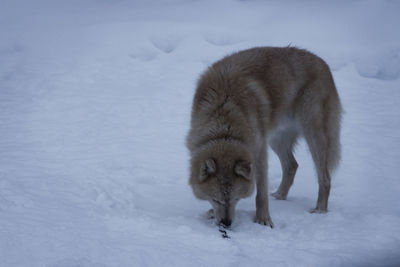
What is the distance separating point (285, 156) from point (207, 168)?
229 cm

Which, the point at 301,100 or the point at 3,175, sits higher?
the point at 301,100

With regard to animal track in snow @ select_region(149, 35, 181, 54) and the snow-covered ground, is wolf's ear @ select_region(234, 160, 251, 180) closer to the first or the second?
the snow-covered ground

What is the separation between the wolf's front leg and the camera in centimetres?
417

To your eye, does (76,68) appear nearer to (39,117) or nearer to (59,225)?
(39,117)

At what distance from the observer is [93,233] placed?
2977mm

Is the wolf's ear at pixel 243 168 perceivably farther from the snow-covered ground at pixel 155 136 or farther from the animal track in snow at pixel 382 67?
the animal track in snow at pixel 382 67

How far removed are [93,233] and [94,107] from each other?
5685 millimetres

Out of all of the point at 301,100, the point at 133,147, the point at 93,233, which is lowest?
the point at 133,147

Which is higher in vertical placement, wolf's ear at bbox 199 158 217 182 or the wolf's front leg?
wolf's ear at bbox 199 158 217 182

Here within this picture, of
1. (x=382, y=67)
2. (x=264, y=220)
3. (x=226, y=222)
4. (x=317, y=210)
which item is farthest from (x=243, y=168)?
(x=382, y=67)

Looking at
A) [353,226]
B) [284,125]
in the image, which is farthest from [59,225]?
[284,125]

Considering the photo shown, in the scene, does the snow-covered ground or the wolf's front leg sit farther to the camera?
the wolf's front leg

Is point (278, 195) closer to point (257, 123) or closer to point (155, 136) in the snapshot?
point (257, 123)

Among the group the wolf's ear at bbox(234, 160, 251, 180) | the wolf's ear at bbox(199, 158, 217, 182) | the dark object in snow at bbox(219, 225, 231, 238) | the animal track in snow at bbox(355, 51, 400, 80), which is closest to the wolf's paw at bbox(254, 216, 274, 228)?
the dark object in snow at bbox(219, 225, 231, 238)
